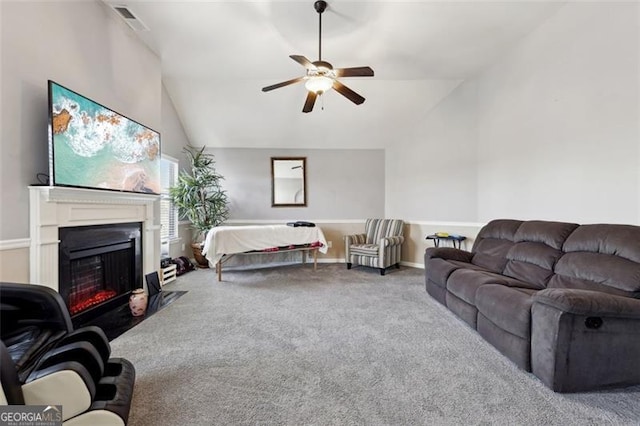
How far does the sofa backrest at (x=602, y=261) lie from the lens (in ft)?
6.19

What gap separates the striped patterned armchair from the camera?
4.68m

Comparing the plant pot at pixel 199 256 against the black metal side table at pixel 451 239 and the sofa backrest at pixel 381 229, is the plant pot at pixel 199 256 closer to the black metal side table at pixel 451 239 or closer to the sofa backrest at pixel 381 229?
the sofa backrest at pixel 381 229

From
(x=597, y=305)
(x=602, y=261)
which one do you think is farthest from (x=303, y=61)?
(x=602, y=261)

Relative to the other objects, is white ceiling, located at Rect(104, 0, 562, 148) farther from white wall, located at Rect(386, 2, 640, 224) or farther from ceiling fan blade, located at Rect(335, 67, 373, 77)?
ceiling fan blade, located at Rect(335, 67, 373, 77)

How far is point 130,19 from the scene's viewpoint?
2.89m

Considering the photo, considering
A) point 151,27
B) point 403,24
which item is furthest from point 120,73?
point 403,24

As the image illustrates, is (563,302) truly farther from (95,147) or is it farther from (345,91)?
(95,147)

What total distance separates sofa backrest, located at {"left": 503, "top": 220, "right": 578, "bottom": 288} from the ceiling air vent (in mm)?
4645

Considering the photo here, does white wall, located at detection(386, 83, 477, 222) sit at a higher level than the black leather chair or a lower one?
higher

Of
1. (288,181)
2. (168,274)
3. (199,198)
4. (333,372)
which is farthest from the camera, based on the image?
(288,181)

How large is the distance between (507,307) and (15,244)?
11.8 feet

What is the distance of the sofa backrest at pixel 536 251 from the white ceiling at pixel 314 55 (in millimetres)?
2191

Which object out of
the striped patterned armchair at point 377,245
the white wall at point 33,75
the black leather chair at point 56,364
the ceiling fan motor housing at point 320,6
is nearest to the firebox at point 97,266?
the white wall at point 33,75

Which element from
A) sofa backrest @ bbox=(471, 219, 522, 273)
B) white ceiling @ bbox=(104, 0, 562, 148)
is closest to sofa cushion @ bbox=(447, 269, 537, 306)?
sofa backrest @ bbox=(471, 219, 522, 273)
